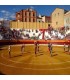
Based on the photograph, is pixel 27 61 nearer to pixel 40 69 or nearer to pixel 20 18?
pixel 40 69

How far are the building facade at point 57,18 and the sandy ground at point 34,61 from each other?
0.55 meters

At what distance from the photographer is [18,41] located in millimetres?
7188

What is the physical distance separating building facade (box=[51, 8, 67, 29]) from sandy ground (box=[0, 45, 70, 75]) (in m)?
0.55

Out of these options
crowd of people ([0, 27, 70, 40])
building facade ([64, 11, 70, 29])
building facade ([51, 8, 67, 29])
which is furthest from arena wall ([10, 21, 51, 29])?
building facade ([64, 11, 70, 29])

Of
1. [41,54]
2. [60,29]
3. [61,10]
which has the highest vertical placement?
[61,10]

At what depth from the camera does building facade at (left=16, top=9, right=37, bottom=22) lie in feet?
23.3

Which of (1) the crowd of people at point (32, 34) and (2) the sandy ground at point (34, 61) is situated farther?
(1) the crowd of people at point (32, 34)

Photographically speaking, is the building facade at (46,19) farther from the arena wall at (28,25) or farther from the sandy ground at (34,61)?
the sandy ground at (34,61)

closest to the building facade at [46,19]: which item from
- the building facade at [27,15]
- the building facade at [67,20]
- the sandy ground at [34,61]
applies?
the building facade at [27,15]

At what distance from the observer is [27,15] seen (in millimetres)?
7223

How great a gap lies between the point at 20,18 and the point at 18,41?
58 cm

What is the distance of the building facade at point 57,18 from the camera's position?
7.14 meters
